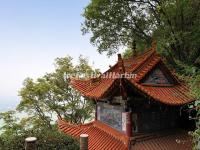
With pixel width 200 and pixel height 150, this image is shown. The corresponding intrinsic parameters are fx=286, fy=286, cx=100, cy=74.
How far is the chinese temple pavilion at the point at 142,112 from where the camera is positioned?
9141mm

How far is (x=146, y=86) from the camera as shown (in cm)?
1002

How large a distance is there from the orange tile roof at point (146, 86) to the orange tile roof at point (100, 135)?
1310 mm

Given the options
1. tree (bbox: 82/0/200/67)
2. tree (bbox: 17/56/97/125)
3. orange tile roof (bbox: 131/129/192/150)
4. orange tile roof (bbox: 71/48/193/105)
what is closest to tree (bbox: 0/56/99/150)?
tree (bbox: 17/56/97/125)

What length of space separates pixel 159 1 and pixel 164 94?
8.19 m

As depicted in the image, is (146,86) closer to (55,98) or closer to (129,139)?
(129,139)

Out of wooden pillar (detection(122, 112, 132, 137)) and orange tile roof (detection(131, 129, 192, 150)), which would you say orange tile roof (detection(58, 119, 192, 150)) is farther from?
wooden pillar (detection(122, 112, 132, 137))

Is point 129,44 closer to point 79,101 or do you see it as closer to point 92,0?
point 92,0

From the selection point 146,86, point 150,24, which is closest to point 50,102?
point 150,24

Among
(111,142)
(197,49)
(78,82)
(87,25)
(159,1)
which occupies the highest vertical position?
(159,1)

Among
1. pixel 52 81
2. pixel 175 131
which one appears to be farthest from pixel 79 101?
pixel 175 131

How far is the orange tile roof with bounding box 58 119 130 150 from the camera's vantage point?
9305mm

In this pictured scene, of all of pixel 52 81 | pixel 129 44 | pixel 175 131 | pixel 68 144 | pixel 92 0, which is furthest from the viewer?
pixel 52 81

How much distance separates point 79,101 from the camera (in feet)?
73.2

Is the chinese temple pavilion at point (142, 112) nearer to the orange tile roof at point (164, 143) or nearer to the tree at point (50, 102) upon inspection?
the orange tile roof at point (164, 143)
